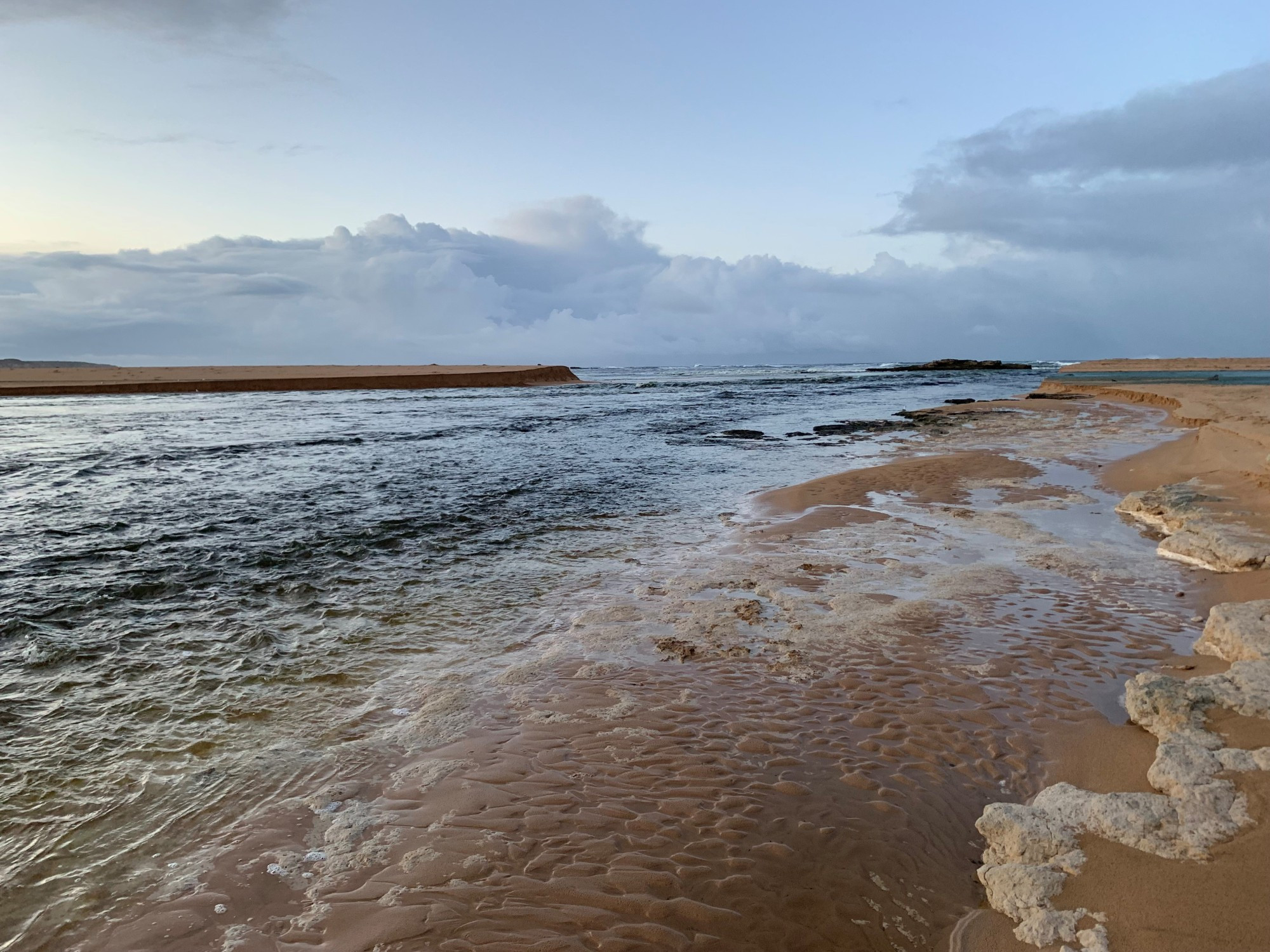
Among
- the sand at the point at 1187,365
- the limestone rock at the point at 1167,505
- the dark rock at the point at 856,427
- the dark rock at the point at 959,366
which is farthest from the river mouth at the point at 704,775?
the dark rock at the point at 959,366

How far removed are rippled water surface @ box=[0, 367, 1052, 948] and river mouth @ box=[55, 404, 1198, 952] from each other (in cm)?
49

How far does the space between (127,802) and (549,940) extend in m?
2.74

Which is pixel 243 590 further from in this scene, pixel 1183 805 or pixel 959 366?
pixel 959 366

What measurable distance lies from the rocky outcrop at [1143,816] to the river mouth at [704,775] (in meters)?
0.21

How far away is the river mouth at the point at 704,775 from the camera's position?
2.85 metres

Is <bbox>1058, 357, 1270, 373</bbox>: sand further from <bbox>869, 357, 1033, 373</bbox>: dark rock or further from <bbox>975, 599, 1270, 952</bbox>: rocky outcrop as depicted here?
<bbox>975, 599, 1270, 952</bbox>: rocky outcrop

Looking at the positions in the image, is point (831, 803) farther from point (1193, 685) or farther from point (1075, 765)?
point (1193, 685)

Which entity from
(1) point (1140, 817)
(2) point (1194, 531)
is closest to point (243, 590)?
(1) point (1140, 817)

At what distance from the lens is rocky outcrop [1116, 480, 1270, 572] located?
6.77 m

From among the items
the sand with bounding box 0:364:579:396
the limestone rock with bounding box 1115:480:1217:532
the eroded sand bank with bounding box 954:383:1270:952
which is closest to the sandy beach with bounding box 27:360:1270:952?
the eroded sand bank with bounding box 954:383:1270:952

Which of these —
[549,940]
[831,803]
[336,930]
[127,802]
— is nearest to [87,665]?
[127,802]

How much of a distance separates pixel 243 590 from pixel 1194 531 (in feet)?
36.7

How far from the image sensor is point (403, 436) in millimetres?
23000

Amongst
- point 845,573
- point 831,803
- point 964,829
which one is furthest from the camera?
point 845,573
